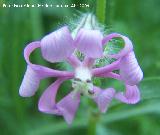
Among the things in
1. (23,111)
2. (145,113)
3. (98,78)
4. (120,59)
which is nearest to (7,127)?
(23,111)

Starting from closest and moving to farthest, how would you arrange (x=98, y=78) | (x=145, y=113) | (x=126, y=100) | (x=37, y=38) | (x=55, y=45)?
(x=55, y=45) → (x=126, y=100) → (x=98, y=78) → (x=145, y=113) → (x=37, y=38)

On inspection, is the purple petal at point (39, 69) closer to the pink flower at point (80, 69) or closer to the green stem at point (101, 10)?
the pink flower at point (80, 69)

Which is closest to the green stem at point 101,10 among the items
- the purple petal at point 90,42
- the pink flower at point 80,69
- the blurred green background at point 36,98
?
the pink flower at point 80,69

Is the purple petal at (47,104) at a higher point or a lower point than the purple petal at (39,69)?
lower

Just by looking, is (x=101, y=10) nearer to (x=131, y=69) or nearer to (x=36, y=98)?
(x=131, y=69)

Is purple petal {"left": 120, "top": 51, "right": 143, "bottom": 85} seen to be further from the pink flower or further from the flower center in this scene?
the flower center

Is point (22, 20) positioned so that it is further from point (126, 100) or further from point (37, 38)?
point (126, 100)

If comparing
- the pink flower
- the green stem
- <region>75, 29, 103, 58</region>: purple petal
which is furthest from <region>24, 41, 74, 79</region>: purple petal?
the green stem
